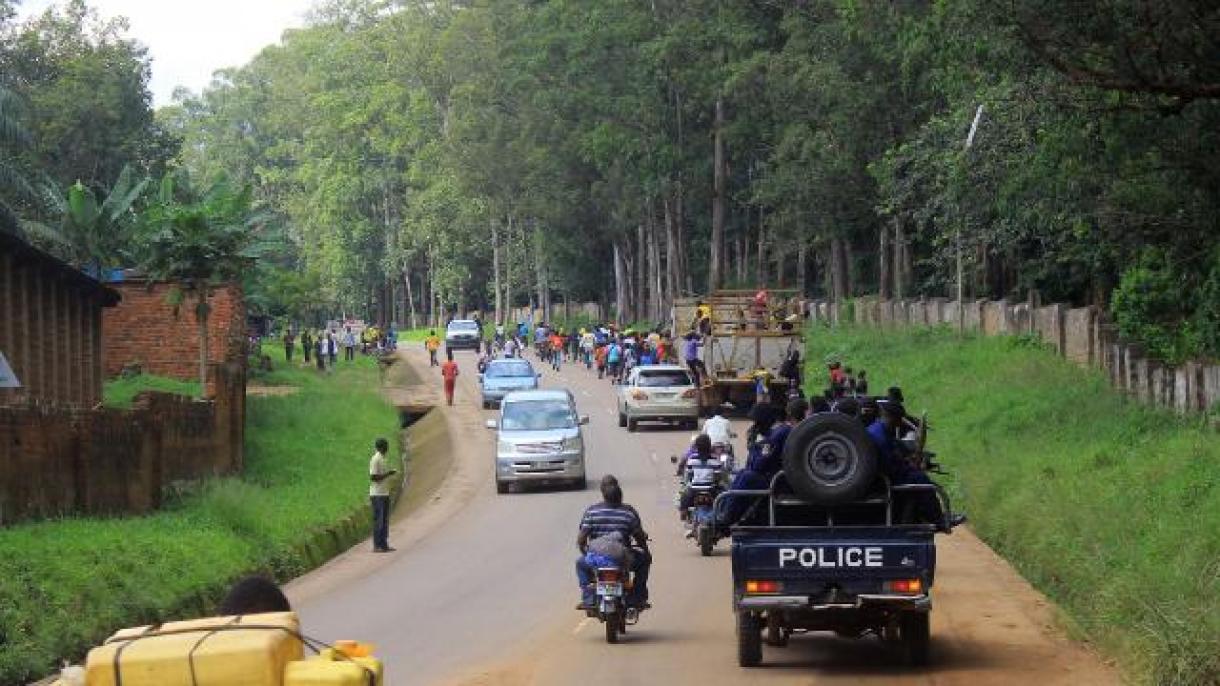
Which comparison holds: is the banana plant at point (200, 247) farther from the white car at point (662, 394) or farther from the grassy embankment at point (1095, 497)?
the grassy embankment at point (1095, 497)

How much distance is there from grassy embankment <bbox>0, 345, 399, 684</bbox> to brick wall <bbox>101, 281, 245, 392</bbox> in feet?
25.5

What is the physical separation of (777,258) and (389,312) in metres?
66.1

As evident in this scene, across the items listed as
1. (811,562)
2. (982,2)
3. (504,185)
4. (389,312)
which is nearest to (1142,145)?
(982,2)

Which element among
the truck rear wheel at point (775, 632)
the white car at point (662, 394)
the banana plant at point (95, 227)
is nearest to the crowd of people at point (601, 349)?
the white car at point (662, 394)

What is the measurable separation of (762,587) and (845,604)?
2.21 feet

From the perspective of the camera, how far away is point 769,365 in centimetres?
4634

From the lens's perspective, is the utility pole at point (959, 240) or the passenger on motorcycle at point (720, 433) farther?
the utility pole at point (959, 240)

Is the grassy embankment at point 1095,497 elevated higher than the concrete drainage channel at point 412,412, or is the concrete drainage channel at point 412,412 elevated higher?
the grassy embankment at point 1095,497

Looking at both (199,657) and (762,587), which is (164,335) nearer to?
(762,587)

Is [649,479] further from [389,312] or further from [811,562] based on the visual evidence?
[389,312]

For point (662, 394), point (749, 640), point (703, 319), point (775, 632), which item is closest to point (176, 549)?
point (775, 632)

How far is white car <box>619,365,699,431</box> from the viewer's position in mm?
47406

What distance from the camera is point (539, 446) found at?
3584 centimetres

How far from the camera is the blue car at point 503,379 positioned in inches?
2174
